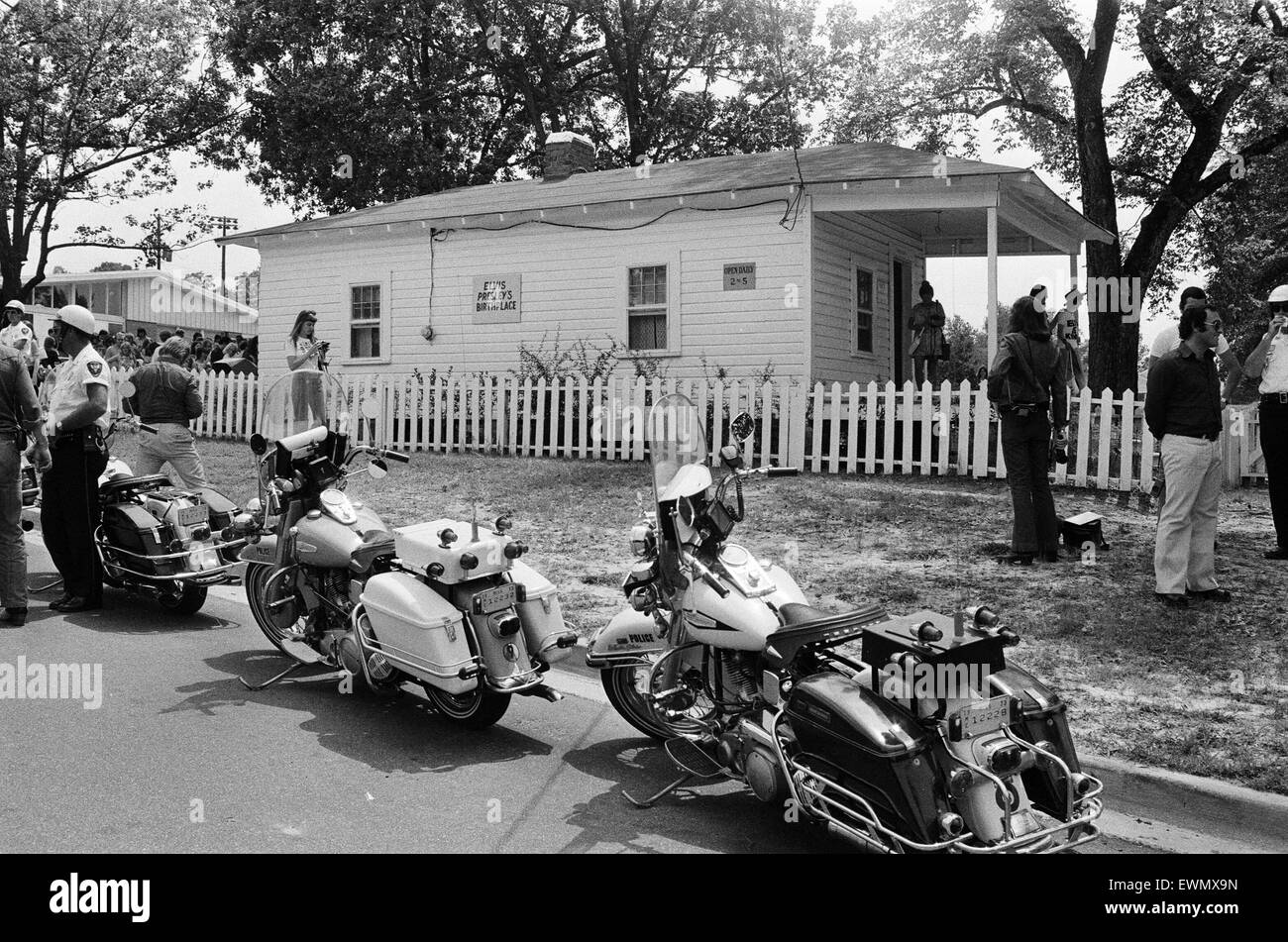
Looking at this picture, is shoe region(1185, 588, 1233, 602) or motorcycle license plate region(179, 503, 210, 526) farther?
motorcycle license plate region(179, 503, 210, 526)

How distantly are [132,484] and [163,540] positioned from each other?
71cm

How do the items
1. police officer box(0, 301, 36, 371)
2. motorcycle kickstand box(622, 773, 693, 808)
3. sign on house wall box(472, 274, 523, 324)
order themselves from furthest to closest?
sign on house wall box(472, 274, 523, 324), police officer box(0, 301, 36, 371), motorcycle kickstand box(622, 773, 693, 808)

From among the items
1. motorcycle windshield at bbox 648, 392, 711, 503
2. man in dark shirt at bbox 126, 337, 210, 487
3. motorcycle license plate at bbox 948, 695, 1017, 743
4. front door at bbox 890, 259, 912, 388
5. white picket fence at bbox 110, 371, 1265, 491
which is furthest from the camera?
front door at bbox 890, 259, 912, 388

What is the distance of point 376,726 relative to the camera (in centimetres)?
516

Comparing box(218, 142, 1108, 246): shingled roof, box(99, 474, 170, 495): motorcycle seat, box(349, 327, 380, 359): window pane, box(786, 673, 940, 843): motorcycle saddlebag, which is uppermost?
box(218, 142, 1108, 246): shingled roof

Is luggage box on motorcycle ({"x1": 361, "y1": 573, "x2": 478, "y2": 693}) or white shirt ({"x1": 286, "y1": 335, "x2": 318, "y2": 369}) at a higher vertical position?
white shirt ({"x1": 286, "y1": 335, "x2": 318, "y2": 369})

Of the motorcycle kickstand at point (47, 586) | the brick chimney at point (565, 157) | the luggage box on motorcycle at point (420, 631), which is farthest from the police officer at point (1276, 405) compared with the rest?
the brick chimney at point (565, 157)

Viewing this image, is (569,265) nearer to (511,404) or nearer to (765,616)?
(511,404)

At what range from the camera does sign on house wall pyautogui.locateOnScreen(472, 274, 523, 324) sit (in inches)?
703

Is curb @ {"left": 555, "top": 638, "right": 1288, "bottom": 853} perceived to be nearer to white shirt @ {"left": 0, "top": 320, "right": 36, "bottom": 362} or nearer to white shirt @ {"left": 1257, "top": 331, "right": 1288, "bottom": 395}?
white shirt @ {"left": 1257, "top": 331, "right": 1288, "bottom": 395}

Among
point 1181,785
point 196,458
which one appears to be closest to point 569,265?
point 196,458

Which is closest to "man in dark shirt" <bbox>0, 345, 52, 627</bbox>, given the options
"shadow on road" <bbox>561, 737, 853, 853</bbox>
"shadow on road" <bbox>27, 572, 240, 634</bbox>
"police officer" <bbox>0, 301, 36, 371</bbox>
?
"shadow on road" <bbox>27, 572, 240, 634</bbox>

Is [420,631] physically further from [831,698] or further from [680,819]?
[831,698]

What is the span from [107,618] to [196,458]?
6.02 feet
